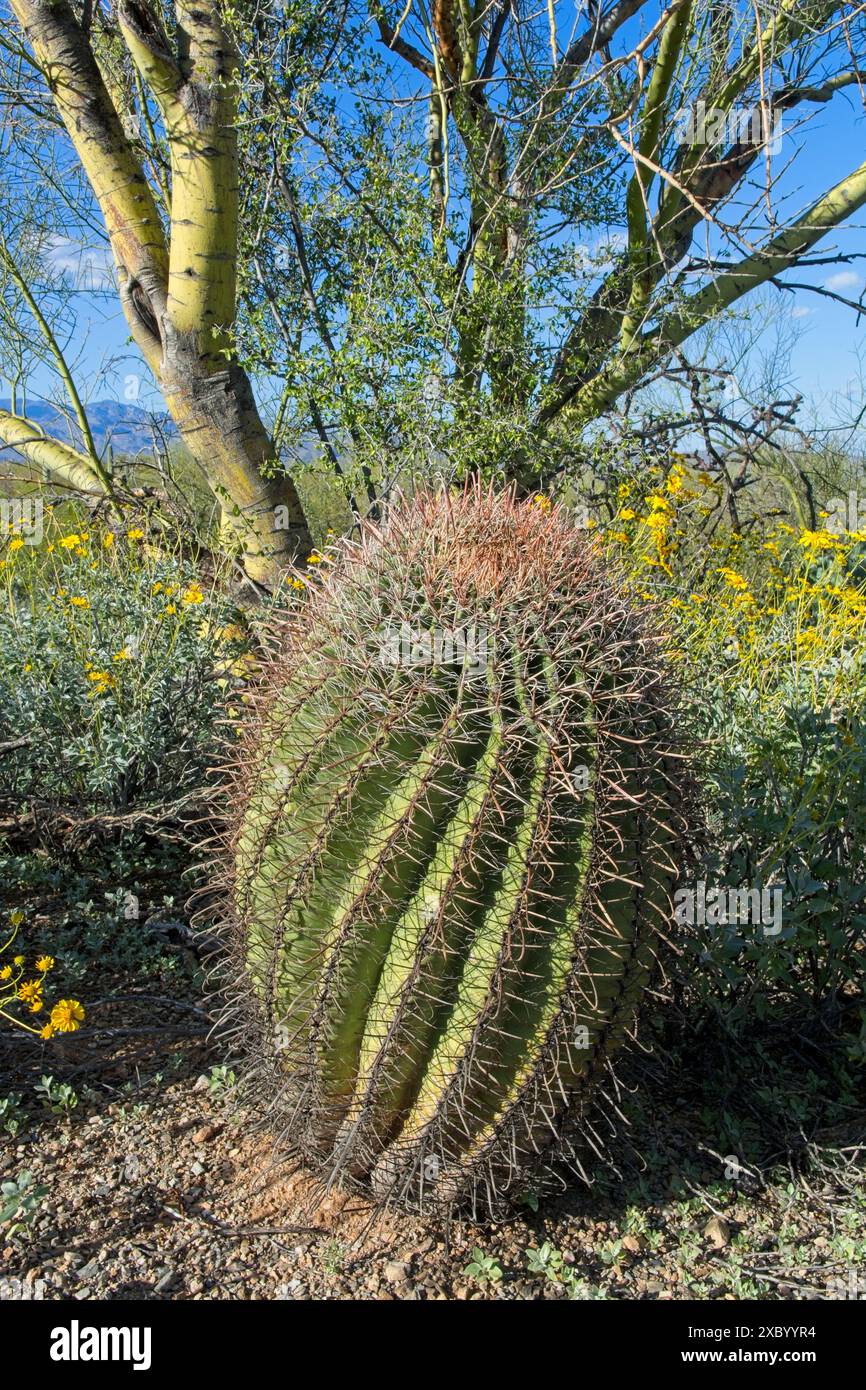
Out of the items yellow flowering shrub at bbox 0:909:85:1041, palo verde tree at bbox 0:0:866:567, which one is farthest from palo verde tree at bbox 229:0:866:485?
yellow flowering shrub at bbox 0:909:85:1041

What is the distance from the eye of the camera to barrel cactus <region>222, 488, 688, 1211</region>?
1923 millimetres

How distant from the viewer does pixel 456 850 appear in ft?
6.25

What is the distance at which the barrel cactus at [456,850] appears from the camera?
1.92m

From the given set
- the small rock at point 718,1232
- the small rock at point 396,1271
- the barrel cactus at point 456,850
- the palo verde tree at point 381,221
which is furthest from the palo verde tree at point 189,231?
the small rock at point 718,1232

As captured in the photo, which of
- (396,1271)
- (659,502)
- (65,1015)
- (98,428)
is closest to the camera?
(396,1271)

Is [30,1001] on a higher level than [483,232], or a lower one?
lower

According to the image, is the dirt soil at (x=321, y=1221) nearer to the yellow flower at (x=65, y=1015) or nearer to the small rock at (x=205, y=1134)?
the small rock at (x=205, y=1134)

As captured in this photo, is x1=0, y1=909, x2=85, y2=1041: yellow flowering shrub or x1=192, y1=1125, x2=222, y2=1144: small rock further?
x1=192, y1=1125, x2=222, y2=1144: small rock

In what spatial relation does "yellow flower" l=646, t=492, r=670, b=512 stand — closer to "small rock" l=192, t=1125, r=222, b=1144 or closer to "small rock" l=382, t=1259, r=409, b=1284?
"small rock" l=192, t=1125, r=222, b=1144

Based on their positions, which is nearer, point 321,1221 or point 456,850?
point 456,850

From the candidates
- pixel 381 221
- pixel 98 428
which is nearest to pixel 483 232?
pixel 381 221

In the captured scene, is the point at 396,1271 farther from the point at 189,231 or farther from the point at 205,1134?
the point at 189,231

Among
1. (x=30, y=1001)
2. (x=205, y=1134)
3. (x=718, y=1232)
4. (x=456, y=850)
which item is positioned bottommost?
(x=718, y=1232)

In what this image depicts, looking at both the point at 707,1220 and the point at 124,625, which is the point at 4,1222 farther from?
the point at 124,625
